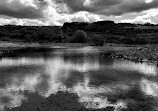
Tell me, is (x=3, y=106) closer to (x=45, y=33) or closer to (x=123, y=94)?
(x=123, y=94)

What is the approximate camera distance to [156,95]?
23312 millimetres

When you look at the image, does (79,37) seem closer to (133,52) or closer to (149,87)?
(133,52)

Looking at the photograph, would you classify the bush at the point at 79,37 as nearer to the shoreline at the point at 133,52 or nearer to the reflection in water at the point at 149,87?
the shoreline at the point at 133,52

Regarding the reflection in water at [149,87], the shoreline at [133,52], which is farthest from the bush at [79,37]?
the reflection in water at [149,87]

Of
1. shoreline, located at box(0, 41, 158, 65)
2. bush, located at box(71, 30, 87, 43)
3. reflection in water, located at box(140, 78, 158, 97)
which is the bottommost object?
reflection in water, located at box(140, 78, 158, 97)

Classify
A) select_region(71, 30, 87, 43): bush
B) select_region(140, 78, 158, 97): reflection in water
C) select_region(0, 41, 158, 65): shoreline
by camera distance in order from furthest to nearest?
select_region(71, 30, 87, 43): bush
select_region(0, 41, 158, 65): shoreline
select_region(140, 78, 158, 97): reflection in water

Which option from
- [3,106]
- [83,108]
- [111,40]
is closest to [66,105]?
[83,108]

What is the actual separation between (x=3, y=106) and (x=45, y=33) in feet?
484

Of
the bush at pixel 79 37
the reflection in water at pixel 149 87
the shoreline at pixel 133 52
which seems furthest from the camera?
the bush at pixel 79 37

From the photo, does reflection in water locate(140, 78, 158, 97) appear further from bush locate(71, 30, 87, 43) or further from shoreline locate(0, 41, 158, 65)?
bush locate(71, 30, 87, 43)

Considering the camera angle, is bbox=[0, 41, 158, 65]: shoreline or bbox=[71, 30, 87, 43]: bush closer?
bbox=[0, 41, 158, 65]: shoreline

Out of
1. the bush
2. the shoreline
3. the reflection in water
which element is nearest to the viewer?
the reflection in water

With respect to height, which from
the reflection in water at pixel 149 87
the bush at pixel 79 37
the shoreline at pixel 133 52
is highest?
the bush at pixel 79 37

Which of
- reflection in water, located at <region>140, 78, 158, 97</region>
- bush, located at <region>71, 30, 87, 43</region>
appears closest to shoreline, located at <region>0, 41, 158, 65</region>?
reflection in water, located at <region>140, 78, 158, 97</region>
